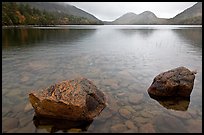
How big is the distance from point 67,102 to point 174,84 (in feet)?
19.2

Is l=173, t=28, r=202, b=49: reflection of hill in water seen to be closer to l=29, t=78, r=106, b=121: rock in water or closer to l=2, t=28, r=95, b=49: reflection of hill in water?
l=2, t=28, r=95, b=49: reflection of hill in water

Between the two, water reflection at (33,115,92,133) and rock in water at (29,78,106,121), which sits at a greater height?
rock in water at (29,78,106,121)

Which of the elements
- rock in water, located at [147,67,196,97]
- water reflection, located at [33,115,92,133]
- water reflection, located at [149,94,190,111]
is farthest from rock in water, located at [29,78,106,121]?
rock in water, located at [147,67,196,97]

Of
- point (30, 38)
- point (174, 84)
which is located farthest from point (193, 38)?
point (174, 84)

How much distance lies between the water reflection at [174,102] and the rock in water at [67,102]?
11.2ft

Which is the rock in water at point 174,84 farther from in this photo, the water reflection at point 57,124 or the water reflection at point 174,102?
the water reflection at point 57,124

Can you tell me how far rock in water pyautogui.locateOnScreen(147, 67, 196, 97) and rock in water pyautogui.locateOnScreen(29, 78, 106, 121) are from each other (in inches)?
149

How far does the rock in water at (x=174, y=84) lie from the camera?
10.9m

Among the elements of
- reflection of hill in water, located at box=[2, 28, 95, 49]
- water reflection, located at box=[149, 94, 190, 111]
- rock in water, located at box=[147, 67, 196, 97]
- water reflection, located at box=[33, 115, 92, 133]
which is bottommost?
water reflection, located at box=[33, 115, 92, 133]

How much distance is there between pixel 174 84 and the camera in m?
10.9

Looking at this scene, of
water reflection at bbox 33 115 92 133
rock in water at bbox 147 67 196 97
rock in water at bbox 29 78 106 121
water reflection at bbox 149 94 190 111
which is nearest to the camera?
water reflection at bbox 33 115 92 133

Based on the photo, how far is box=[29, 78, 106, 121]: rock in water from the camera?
843 cm

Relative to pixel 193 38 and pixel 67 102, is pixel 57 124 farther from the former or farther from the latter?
pixel 193 38

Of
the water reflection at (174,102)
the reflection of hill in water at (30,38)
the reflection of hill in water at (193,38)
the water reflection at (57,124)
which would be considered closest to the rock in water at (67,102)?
the water reflection at (57,124)
